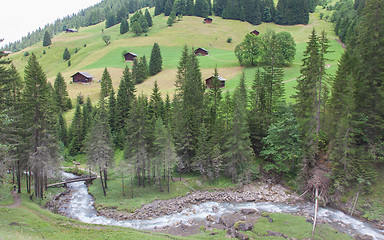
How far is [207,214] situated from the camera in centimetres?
3556

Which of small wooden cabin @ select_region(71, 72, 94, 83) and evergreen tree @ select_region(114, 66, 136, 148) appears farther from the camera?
small wooden cabin @ select_region(71, 72, 94, 83)

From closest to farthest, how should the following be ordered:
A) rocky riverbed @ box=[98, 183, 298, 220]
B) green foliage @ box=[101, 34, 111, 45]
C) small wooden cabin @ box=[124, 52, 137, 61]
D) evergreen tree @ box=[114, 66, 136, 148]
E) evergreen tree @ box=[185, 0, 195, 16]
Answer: rocky riverbed @ box=[98, 183, 298, 220] < evergreen tree @ box=[114, 66, 136, 148] < small wooden cabin @ box=[124, 52, 137, 61] < green foliage @ box=[101, 34, 111, 45] < evergreen tree @ box=[185, 0, 195, 16]

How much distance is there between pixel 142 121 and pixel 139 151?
466 centimetres

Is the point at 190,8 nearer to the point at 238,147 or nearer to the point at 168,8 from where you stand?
the point at 168,8

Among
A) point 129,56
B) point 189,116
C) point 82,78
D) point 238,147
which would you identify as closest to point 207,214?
point 238,147

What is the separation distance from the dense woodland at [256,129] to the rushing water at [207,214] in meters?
3.82

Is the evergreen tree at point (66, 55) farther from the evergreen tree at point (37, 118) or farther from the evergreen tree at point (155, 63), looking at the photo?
the evergreen tree at point (37, 118)

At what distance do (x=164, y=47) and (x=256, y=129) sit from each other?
10538 cm

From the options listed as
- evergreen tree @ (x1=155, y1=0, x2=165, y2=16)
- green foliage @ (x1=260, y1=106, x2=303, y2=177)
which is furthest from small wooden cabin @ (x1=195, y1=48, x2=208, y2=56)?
green foliage @ (x1=260, y1=106, x2=303, y2=177)

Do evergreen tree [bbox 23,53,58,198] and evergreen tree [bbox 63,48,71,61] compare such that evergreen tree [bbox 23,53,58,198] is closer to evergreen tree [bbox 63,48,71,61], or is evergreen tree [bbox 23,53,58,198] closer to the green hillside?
the green hillside

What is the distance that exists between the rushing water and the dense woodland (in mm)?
3823

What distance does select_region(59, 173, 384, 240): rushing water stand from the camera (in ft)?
101

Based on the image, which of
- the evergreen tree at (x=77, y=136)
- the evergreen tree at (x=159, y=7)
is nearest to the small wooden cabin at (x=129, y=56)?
the evergreen tree at (x=77, y=136)

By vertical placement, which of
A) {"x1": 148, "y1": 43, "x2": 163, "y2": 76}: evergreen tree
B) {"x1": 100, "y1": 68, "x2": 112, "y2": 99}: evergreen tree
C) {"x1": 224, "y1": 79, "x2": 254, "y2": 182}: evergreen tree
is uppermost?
{"x1": 148, "y1": 43, "x2": 163, "y2": 76}: evergreen tree
